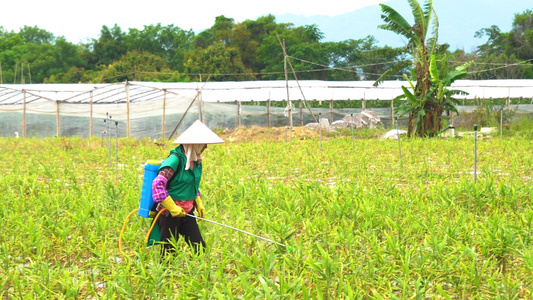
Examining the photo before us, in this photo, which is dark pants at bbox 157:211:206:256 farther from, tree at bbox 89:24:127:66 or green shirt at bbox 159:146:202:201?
tree at bbox 89:24:127:66

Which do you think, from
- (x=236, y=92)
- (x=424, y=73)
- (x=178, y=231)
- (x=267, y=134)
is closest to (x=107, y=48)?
(x=236, y=92)

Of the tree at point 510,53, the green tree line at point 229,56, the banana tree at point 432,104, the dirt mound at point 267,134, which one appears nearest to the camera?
the banana tree at point 432,104

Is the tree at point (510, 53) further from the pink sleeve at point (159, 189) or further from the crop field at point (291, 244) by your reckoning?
the pink sleeve at point (159, 189)

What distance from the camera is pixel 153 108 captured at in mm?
20531

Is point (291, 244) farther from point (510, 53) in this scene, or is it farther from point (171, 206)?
point (510, 53)

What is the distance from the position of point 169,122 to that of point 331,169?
522 inches

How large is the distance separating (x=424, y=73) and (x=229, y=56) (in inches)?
824

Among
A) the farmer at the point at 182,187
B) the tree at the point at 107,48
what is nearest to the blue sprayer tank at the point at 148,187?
the farmer at the point at 182,187

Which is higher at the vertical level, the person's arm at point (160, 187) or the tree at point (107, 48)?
the tree at point (107, 48)

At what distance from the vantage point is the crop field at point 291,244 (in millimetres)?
3580

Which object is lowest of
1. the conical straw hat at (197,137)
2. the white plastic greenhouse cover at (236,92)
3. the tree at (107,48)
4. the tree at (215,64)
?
the conical straw hat at (197,137)

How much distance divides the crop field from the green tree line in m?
27.6

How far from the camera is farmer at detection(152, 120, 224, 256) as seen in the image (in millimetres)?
4012

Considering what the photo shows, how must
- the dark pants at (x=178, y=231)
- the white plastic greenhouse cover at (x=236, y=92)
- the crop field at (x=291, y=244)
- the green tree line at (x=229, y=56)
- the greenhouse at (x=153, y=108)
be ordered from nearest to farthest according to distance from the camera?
the crop field at (x=291, y=244) < the dark pants at (x=178, y=231) < the greenhouse at (x=153, y=108) < the white plastic greenhouse cover at (x=236, y=92) < the green tree line at (x=229, y=56)
